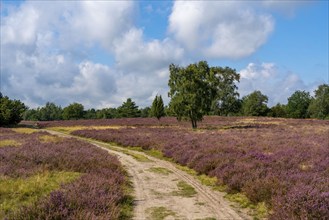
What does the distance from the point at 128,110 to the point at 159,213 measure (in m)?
103

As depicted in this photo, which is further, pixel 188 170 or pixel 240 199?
pixel 188 170

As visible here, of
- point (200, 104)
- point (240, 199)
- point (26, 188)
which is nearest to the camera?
point (26, 188)

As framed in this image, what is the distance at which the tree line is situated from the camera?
47.6 m

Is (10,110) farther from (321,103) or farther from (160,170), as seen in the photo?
(321,103)

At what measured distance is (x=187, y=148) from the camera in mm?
23281

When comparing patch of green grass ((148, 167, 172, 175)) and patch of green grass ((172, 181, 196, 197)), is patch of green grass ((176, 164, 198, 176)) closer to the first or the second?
patch of green grass ((148, 167, 172, 175))

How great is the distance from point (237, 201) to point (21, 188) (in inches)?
294

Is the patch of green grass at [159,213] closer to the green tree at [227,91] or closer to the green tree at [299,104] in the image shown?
the green tree at [227,91]

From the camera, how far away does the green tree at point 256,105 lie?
119875 mm

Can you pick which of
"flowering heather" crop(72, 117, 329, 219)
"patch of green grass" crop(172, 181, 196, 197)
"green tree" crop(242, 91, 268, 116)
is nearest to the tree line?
"green tree" crop(242, 91, 268, 116)

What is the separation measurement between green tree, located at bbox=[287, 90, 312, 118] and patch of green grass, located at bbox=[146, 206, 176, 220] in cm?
12020

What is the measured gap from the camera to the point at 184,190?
12922 mm

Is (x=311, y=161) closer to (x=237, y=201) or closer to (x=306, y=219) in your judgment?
(x=237, y=201)

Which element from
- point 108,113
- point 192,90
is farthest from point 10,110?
point 108,113
